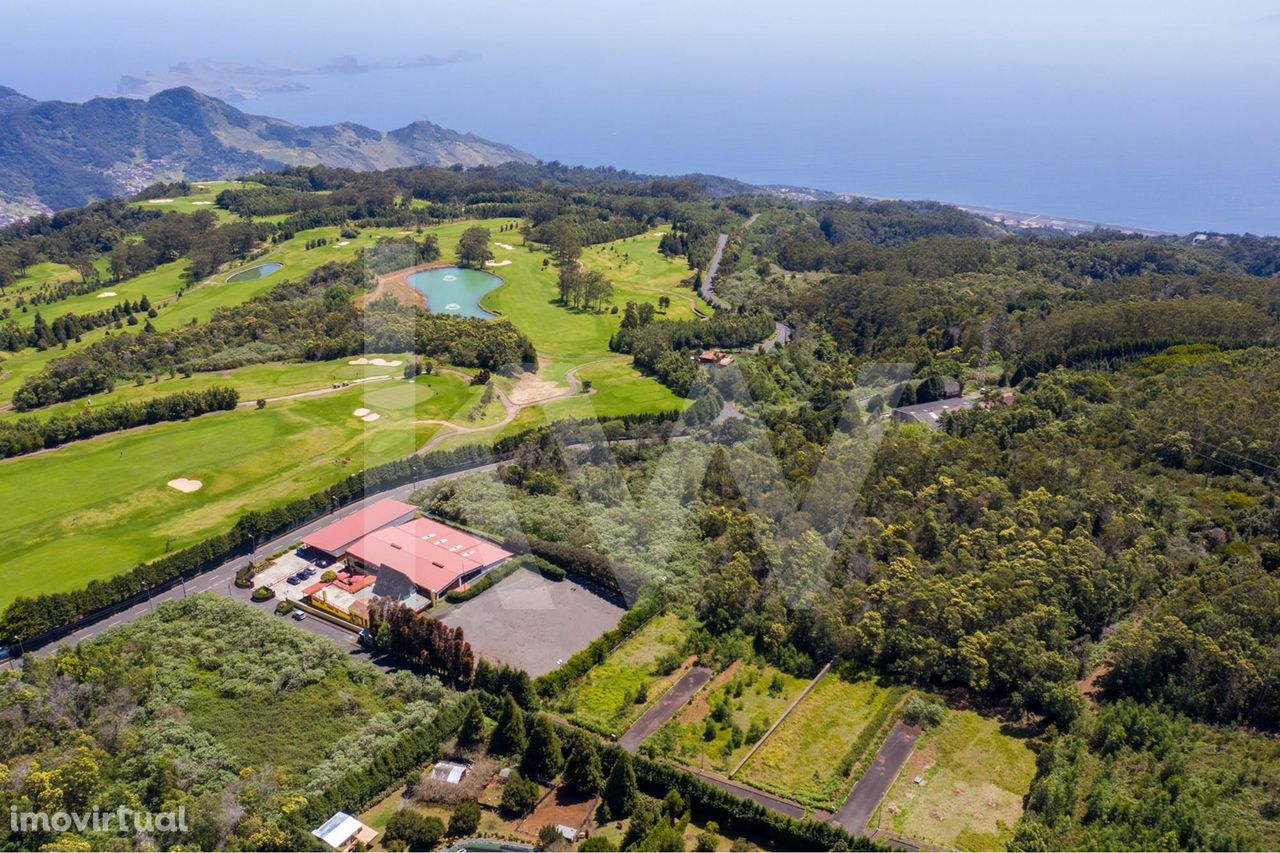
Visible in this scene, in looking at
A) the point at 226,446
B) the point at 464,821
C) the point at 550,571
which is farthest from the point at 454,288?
the point at 464,821

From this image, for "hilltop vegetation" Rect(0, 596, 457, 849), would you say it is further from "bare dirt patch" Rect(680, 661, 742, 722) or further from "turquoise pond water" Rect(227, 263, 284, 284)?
"turquoise pond water" Rect(227, 263, 284, 284)

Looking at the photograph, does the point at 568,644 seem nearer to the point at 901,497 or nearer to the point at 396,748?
the point at 396,748

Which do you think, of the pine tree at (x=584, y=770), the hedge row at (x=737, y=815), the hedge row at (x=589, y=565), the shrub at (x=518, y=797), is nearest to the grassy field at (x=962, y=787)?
the hedge row at (x=737, y=815)

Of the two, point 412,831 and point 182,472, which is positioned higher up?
point 412,831

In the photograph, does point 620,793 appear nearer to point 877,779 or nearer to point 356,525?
point 877,779

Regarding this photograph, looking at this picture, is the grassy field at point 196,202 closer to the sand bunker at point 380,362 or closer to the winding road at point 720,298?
the sand bunker at point 380,362
